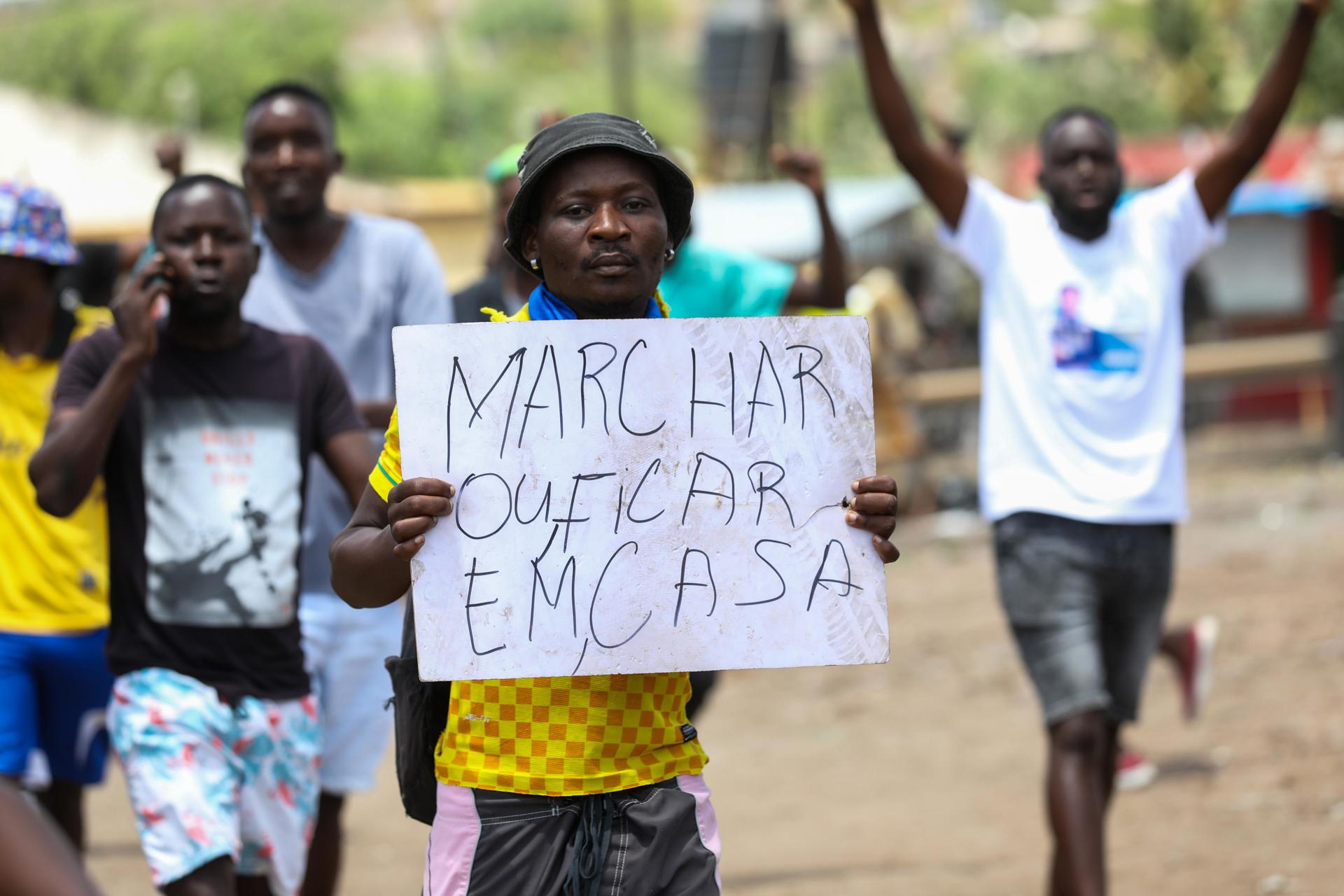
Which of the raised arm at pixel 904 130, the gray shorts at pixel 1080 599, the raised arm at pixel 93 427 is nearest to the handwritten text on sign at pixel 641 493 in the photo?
the raised arm at pixel 93 427

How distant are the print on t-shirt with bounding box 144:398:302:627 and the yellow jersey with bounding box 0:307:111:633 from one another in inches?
22.4

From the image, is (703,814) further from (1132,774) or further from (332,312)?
(1132,774)

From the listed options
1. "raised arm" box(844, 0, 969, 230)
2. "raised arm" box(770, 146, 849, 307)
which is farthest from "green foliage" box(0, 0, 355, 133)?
"raised arm" box(844, 0, 969, 230)

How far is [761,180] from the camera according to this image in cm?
3744

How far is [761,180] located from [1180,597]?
28261 mm

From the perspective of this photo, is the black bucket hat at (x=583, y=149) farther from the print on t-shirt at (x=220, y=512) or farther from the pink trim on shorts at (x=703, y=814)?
the print on t-shirt at (x=220, y=512)

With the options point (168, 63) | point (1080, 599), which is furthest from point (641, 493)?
point (168, 63)

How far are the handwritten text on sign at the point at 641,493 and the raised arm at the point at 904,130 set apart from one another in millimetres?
2300

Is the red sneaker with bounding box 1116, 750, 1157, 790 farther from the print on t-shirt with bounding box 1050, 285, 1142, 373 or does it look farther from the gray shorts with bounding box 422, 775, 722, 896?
the gray shorts with bounding box 422, 775, 722, 896

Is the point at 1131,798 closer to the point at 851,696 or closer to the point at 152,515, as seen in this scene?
the point at 851,696

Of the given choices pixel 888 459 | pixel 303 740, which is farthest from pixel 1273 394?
pixel 303 740

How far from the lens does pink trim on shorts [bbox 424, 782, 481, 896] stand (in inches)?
108

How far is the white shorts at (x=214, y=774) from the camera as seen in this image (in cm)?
365

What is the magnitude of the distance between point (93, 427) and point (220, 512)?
352 millimetres
